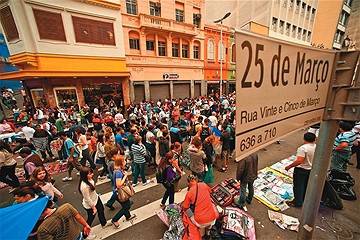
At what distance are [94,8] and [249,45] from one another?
17.9m

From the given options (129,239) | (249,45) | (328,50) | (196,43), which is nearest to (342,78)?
(328,50)

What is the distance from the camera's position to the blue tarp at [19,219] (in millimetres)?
2178

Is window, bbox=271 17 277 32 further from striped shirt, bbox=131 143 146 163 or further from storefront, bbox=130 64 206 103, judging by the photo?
striped shirt, bbox=131 143 146 163

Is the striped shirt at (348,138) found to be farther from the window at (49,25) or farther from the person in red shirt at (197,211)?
the window at (49,25)

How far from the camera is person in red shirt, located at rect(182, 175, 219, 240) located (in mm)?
3035

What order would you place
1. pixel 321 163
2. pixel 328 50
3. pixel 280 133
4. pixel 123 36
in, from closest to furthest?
pixel 280 133 < pixel 328 50 < pixel 321 163 < pixel 123 36

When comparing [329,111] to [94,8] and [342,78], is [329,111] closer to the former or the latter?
[342,78]

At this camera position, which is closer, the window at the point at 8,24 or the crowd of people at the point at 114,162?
the crowd of people at the point at 114,162

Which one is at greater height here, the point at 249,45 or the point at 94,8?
the point at 94,8

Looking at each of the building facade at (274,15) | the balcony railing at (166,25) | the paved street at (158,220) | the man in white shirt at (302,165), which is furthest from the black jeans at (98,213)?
the building facade at (274,15)

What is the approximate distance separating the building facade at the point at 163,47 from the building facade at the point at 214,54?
3.18 ft

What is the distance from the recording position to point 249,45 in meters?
1.02

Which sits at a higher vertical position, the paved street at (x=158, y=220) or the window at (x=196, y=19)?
the window at (x=196, y=19)

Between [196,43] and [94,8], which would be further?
[196,43]
